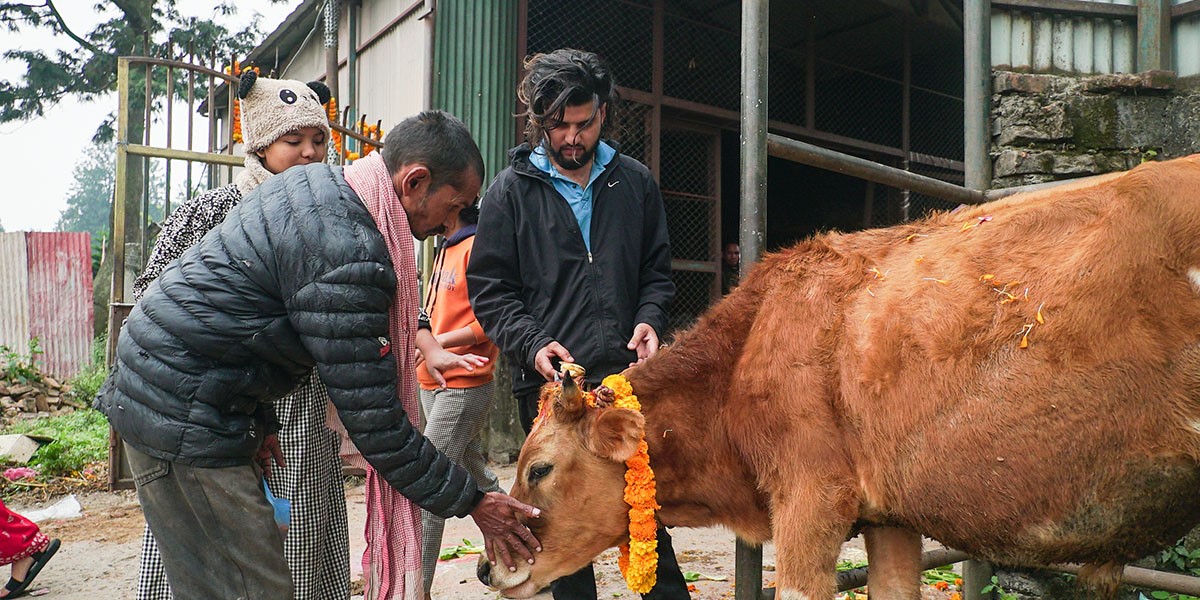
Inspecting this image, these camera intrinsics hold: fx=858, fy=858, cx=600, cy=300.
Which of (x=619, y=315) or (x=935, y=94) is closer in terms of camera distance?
(x=619, y=315)

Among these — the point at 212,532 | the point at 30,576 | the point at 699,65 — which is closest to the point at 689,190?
the point at 699,65

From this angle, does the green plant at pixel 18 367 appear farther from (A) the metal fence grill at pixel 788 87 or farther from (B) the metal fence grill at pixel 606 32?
(A) the metal fence grill at pixel 788 87

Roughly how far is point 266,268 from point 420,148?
55cm

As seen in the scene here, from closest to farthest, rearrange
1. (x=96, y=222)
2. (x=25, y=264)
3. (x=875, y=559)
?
(x=875, y=559) < (x=25, y=264) < (x=96, y=222)

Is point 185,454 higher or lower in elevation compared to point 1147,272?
lower

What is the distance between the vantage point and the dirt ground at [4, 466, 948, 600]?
4.60 meters

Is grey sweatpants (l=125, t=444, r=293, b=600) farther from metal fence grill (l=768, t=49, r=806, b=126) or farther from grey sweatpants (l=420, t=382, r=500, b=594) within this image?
metal fence grill (l=768, t=49, r=806, b=126)

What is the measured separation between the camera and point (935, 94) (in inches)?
461

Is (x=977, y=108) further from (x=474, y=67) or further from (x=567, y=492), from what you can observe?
(x=474, y=67)

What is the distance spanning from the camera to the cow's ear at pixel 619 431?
2793 mm

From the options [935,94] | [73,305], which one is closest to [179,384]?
[935,94]

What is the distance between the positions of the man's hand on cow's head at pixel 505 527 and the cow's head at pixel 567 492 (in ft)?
0.17

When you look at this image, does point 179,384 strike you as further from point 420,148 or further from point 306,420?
point 420,148

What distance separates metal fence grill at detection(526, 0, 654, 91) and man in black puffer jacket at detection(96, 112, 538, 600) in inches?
231
